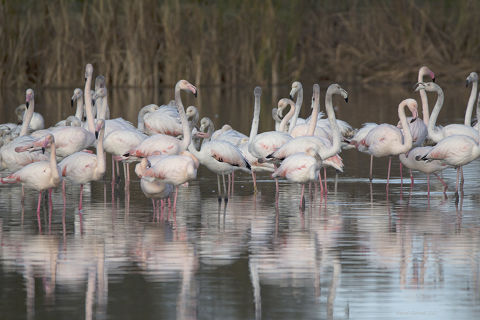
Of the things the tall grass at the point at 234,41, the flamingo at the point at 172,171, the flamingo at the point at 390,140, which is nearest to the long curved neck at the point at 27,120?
the flamingo at the point at 172,171

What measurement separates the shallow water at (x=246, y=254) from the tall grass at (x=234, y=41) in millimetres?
16480

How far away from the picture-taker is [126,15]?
96.6 feet

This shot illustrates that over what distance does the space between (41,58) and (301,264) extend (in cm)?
2273

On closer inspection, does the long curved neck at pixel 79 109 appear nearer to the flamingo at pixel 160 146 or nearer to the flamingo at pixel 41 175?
the flamingo at pixel 160 146

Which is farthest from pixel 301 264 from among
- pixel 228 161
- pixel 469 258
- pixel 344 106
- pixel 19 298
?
pixel 344 106

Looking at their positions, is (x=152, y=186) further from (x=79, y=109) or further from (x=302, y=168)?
(x=79, y=109)

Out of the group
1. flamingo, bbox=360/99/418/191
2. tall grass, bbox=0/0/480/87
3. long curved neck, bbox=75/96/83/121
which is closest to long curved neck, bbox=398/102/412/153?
flamingo, bbox=360/99/418/191

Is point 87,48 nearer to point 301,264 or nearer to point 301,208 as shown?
point 301,208

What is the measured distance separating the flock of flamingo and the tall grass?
14333 millimetres

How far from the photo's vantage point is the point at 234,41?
3084 centimetres

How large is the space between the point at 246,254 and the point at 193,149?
376cm

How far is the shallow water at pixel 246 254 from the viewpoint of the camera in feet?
22.5

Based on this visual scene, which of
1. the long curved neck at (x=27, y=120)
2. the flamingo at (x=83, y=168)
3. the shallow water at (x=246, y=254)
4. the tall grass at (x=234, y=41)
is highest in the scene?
the tall grass at (x=234, y=41)

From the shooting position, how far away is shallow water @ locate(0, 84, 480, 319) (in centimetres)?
684
